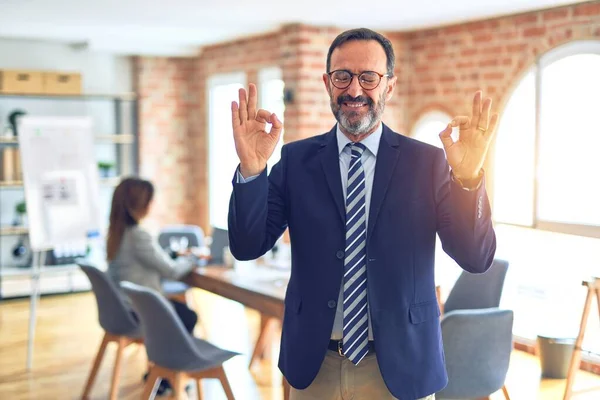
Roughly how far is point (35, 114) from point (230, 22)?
8.41ft

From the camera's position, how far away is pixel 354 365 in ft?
5.77

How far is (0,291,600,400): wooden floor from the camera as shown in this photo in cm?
452

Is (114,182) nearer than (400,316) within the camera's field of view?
No

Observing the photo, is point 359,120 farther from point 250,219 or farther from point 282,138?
point 282,138

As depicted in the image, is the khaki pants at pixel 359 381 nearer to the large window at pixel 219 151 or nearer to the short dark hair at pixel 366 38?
the short dark hair at pixel 366 38

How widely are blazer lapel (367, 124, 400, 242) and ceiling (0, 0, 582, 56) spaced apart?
11.0ft

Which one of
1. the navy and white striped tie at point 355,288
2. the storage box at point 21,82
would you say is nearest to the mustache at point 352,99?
the navy and white striped tie at point 355,288

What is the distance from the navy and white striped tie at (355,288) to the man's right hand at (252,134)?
25 cm

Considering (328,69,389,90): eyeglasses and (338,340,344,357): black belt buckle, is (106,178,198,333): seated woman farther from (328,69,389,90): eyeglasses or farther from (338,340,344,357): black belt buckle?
(328,69,389,90): eyeglasses

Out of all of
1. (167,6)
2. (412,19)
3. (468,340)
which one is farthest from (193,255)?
(412,19)

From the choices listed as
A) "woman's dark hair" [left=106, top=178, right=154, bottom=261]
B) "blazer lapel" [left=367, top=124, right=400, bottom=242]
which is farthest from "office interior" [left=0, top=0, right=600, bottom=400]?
"blazer lapel" [left=367, top=124, right=400, bottom=242]

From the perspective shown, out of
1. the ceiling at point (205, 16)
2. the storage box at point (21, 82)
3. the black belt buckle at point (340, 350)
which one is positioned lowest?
the black belt buckle at point (340, 350)

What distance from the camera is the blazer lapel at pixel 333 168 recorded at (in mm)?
1762

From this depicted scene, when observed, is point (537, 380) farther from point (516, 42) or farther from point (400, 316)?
point (400, 316)
